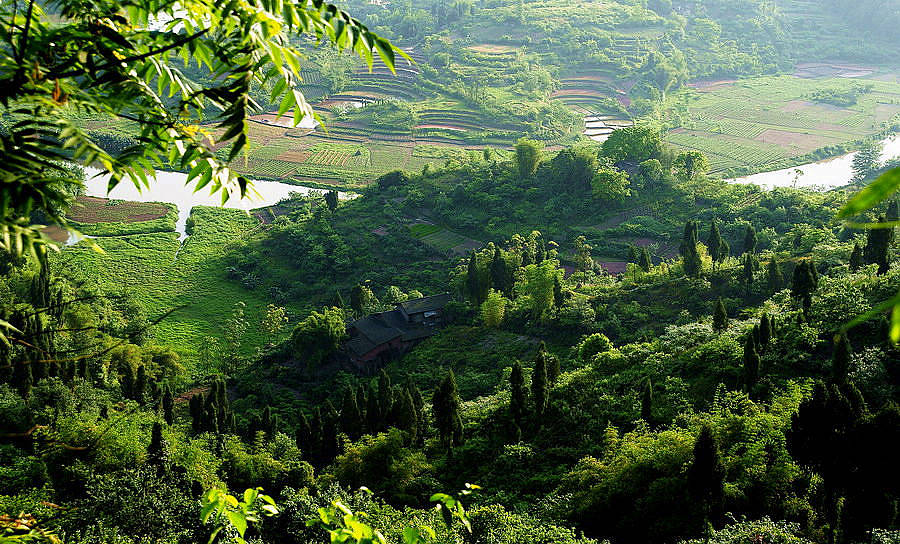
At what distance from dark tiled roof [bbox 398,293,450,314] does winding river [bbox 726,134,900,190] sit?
35371mm

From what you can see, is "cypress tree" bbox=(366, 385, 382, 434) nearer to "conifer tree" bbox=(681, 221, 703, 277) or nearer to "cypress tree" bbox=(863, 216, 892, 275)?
"conifer tree" bbox=(681, 221, 703, 277)

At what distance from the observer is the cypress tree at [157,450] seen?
1634 cm

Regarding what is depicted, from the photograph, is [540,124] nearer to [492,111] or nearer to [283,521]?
[492,111]

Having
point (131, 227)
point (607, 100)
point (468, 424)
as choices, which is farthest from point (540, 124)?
point (468, 424)

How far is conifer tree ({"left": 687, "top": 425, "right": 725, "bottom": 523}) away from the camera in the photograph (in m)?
12.0

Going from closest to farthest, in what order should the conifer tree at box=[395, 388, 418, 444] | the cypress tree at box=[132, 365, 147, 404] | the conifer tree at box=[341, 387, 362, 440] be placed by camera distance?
the conifer tree at box=[395, 388, 418, 444] < the conifer tree at box=[341, 387, 362, 440] < the cypress tree at box=[132, 365, 147, 404]

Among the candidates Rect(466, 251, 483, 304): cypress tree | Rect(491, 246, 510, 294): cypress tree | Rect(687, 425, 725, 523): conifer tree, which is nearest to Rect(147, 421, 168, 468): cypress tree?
Rect(687, 425, 725, 523): conifer tree

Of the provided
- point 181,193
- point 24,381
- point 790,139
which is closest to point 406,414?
point 24,381

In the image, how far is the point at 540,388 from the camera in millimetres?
18812

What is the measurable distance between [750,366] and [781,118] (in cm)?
6888

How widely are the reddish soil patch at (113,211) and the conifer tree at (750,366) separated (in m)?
48.5

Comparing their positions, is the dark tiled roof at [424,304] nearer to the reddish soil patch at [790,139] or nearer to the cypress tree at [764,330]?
the cypress tree at [764,330]

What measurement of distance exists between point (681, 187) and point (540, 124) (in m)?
32.7

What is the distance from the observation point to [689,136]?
72000 millimetres
